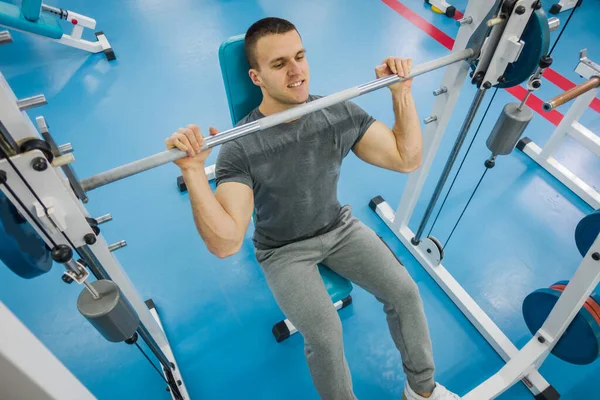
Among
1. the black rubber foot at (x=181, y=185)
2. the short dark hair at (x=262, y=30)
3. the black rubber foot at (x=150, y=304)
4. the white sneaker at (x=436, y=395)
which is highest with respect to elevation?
the short dark hair at (x=262, y=30)

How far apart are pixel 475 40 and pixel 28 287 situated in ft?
8.14

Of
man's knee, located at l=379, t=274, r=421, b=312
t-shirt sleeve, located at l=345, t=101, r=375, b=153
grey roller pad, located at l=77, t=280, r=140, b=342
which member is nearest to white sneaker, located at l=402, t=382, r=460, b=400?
man's knee, located at l=379, t=274, r=421, b=312

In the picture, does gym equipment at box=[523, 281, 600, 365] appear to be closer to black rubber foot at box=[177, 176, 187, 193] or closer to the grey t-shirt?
the grey t-shirt

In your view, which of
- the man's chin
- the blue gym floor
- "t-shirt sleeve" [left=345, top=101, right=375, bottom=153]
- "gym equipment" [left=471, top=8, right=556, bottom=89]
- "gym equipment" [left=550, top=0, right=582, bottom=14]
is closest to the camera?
"gym equipment" [left=471, top=8, right=556, bottom=89]

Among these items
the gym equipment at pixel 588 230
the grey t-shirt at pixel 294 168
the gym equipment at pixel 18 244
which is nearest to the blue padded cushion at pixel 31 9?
the grey t-shirt at pixel 294 168

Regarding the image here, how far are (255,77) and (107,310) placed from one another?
3.19 ft

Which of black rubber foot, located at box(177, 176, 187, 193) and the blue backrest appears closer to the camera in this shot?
the blue backrest

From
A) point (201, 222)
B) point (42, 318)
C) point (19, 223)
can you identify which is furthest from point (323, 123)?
point (42, 318)

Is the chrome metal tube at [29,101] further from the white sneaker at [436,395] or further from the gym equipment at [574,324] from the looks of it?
the gym equipment at [574,324]

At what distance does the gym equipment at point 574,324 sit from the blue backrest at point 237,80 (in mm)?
1458

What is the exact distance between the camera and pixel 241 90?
1.66m

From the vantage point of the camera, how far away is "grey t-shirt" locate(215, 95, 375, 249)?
151cm

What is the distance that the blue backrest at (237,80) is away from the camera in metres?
1.55

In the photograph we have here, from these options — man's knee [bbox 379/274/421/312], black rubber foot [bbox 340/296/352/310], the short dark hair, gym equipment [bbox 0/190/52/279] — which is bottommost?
black rubber foot [bbox 340/296/352/310]
